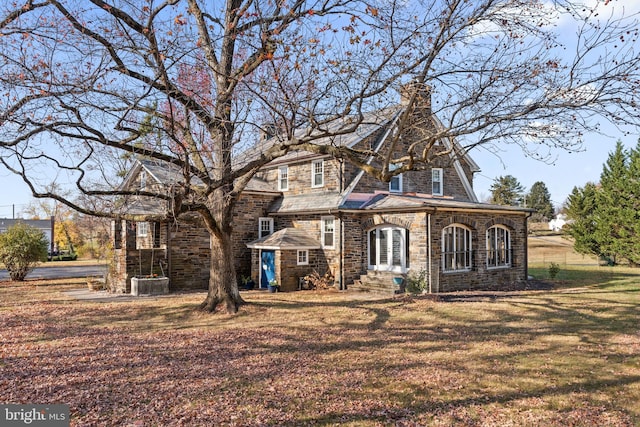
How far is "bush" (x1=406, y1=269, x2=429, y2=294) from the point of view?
55.4ft

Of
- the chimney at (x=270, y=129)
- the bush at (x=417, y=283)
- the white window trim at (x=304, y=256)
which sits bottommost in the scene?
the bush at (x=417, y=283)

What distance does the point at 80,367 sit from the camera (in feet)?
25.9

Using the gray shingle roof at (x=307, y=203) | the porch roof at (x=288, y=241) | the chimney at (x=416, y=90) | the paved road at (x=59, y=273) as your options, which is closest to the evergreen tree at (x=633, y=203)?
the gray shingle roof at (x=307, y=203)

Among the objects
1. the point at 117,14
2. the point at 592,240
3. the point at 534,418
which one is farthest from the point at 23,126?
the point at 592,240

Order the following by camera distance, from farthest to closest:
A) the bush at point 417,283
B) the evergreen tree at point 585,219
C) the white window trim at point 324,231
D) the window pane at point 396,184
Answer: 1. the evergreen tree at point 585,219
2. the window pane at point 396,184
3. the white window trim at point 324,231
4. the bush at point 417,283

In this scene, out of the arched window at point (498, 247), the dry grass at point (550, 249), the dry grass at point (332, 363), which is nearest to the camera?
the dry grass at point (332, 363)

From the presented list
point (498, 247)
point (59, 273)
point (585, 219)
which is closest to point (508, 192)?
point (585, 219)

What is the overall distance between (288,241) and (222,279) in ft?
19.5

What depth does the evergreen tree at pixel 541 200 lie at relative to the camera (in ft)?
241

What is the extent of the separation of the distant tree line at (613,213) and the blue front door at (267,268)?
25769 millimetres

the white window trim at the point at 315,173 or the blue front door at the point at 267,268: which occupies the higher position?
the white window trim at the point at 315,173

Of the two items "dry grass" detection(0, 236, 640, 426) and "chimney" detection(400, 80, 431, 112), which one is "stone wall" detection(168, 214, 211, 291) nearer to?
"dry grass" detection(0, 236, 640, 426)

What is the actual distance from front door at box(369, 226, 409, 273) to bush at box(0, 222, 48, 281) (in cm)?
1872

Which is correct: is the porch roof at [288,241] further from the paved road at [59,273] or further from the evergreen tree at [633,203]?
the evergreen tree at [633,203]
